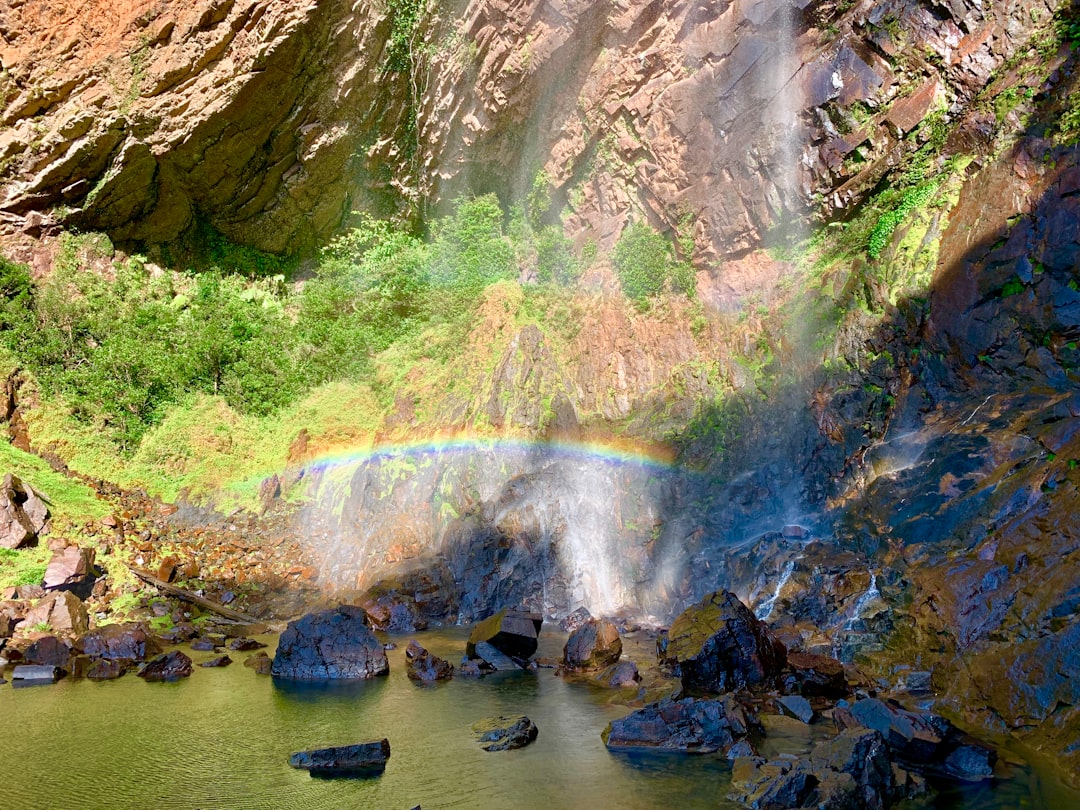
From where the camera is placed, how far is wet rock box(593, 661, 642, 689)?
12297 mm

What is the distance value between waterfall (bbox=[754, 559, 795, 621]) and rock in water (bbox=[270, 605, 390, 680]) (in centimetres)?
704

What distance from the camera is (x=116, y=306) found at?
26.4 m

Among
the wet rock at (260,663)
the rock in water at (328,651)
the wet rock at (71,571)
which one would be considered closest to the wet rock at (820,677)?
the rock in water at (328,651)

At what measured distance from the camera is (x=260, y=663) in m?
13.6

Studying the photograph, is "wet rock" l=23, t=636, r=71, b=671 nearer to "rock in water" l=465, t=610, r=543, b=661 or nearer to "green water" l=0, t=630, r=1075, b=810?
"green water" l=0, t=630, r=1075, b=810

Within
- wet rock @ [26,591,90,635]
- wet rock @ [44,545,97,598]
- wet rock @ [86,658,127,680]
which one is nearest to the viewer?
wet rock @ [86,658,127,680]

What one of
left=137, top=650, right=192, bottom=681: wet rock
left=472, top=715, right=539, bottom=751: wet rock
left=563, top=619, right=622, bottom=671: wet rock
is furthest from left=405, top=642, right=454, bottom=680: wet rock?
left=137, top=650, right=192, bottom=681: wet rock

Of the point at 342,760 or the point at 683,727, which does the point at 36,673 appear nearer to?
the point at 342,760

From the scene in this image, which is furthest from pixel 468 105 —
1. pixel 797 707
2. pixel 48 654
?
pixel 797 707

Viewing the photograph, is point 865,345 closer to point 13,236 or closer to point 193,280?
point 193,280

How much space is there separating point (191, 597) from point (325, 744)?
31.6ft

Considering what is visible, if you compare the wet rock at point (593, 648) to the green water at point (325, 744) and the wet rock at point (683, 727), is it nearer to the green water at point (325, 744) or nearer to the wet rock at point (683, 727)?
the green water at point (325, 744)

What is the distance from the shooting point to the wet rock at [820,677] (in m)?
10.9

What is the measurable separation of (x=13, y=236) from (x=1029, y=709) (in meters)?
30.0
